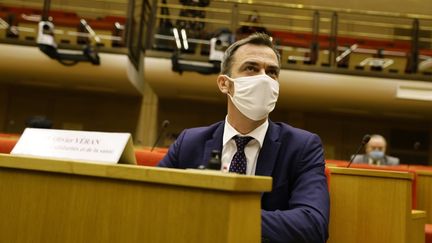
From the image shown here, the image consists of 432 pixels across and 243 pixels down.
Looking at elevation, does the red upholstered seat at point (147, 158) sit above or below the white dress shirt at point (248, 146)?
below

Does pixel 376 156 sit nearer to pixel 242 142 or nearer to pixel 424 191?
pixel 424 191

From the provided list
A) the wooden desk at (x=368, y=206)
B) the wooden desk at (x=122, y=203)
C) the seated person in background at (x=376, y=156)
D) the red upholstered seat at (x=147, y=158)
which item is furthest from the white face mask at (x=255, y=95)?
the seated person in background at (x=376, y=156)

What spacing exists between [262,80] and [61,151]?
62cm

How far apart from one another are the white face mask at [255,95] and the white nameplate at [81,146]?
0.44 metres

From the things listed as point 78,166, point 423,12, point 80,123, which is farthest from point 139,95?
point 78,166

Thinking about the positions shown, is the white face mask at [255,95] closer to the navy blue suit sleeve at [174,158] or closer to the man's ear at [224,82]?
the man's ear at [224,82]

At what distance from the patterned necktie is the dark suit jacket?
40mm

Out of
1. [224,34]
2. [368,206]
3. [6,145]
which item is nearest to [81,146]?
[368,206]

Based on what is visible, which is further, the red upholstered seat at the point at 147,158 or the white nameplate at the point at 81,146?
the red upholstered seat at the point at 147,158

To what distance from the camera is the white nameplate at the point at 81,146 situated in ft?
3.08

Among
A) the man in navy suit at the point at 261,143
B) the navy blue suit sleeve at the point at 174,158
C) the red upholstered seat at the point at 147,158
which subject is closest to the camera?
the man in navy suit at the point at 261,143

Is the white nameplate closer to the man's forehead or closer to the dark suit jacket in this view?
the dark suit jacket

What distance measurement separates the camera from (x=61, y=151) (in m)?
0.97

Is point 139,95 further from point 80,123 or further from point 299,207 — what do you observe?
point 299,207
